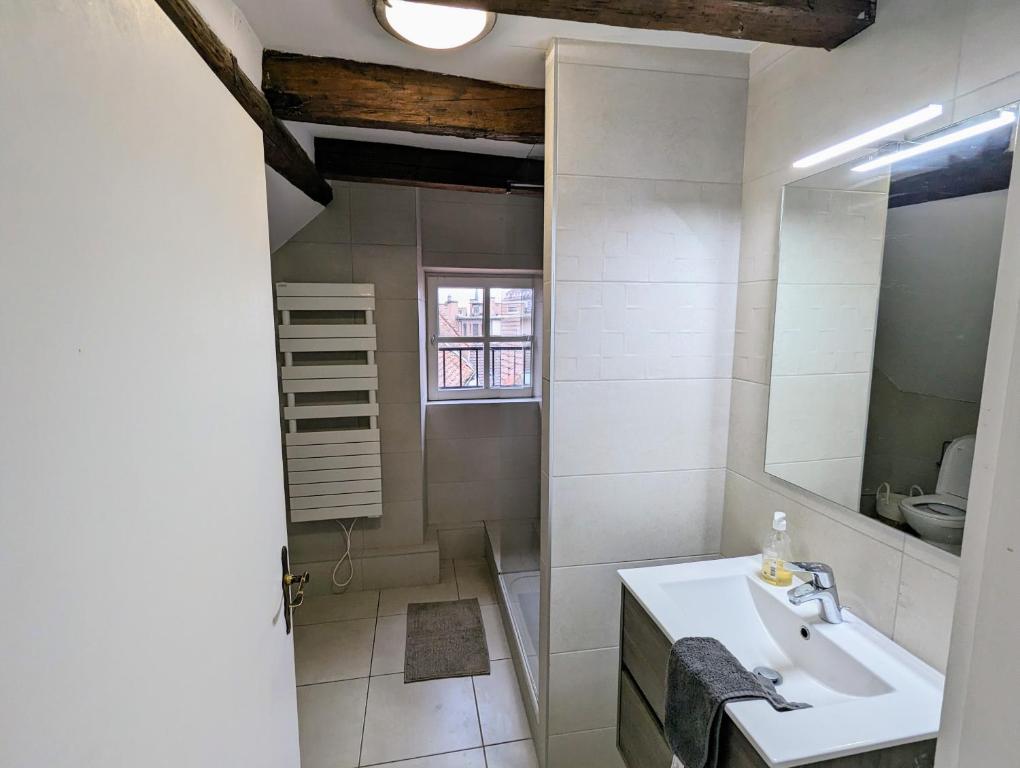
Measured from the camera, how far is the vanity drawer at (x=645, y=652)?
1128mm

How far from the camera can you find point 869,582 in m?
1.07

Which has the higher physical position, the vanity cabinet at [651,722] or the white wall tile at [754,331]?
the white wall tile at [754,331]

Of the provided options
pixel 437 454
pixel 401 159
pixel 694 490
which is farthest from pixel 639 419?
pixel 437 454

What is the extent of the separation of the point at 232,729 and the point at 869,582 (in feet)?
4.47

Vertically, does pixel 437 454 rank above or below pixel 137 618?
below

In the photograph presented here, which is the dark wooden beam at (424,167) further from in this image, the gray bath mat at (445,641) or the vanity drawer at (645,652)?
the gray bath mat at (445,641)

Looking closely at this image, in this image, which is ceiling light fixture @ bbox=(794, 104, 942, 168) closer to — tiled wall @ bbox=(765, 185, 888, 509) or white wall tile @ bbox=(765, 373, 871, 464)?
tiled wall @ bbox=(765, 185, 888, 509)

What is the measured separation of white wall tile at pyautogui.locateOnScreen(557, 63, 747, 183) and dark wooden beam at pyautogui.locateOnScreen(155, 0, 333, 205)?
837 millimetres

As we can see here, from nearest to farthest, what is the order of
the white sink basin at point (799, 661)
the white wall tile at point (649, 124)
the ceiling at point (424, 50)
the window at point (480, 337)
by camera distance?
1. the white sink basin at point (799, 661)
2. the ceiling at point (424, 50)
3. the white wall tile at point (649, 124)
4. the window at point (480, 337)

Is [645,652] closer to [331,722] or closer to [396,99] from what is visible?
[331,722]

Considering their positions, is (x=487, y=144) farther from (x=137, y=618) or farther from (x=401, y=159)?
(x=137, y=618)

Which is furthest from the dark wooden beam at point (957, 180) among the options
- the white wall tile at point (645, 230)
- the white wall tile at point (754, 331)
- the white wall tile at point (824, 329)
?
the white wall tile at point (645, 230)

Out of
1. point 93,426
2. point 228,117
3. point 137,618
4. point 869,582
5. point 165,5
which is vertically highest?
point 165,5

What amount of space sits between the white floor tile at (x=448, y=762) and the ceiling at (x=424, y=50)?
2.44 m
